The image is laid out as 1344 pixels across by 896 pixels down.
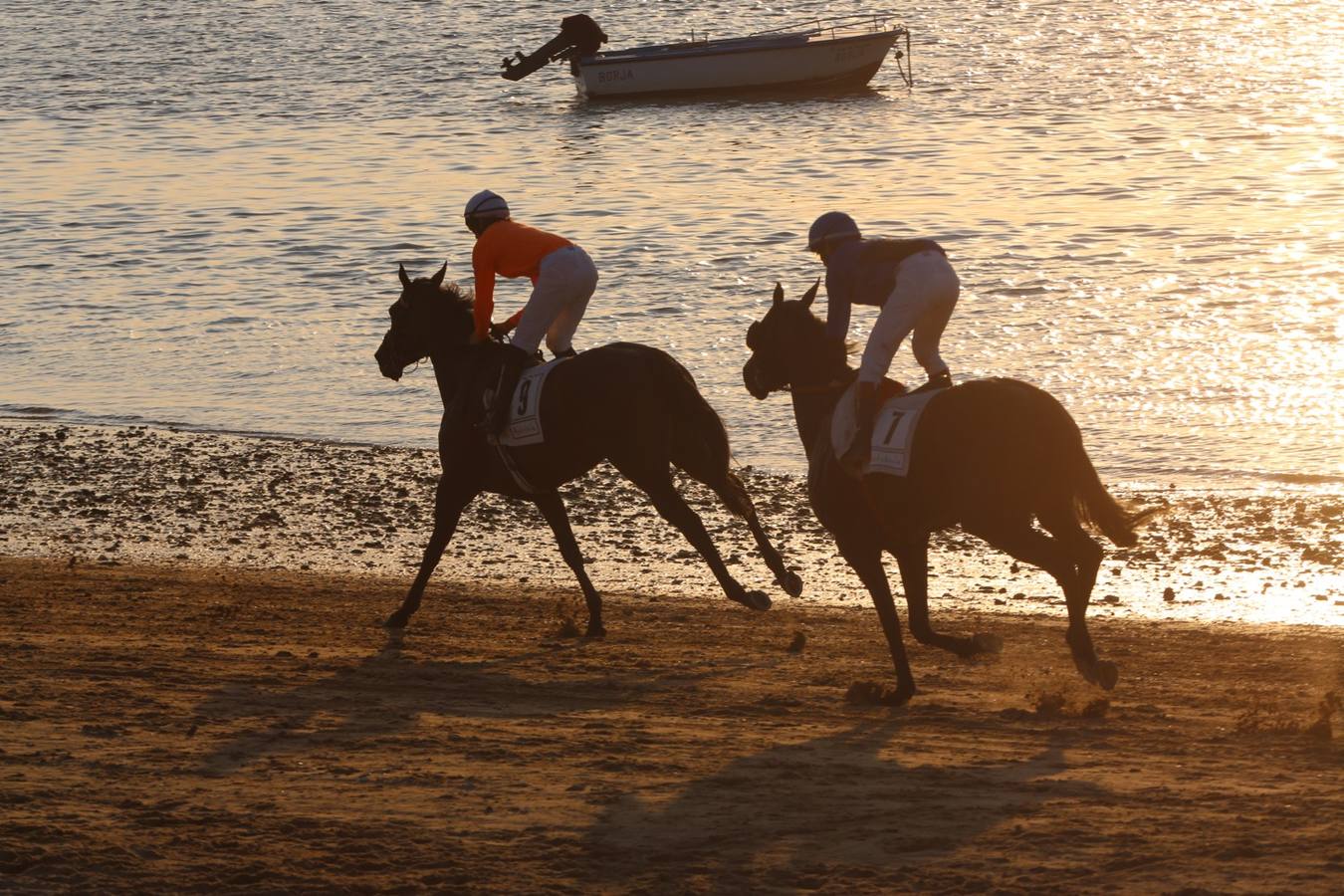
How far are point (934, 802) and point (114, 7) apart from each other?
69.6m

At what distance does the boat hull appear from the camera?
46.4m

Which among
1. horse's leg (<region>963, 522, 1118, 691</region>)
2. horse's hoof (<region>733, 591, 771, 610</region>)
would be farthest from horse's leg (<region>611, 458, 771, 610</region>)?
horse's leg (<region>963, 522, 1118, 691</region>)

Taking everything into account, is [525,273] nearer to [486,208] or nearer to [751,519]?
[486,208]

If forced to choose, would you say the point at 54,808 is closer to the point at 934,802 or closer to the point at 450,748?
the point at 450,748

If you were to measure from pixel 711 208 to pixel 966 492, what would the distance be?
72.7 feet

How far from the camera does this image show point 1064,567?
8.45 metres

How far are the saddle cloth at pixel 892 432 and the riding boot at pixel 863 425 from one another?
0.07ft

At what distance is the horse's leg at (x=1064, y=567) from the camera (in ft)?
27.6

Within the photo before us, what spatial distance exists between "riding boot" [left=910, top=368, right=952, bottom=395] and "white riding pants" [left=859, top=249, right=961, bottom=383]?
0.04m

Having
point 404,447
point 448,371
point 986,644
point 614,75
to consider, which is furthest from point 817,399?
point 614,75

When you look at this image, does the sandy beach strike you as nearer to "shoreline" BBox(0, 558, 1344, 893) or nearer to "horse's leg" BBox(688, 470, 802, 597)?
"shoreline" BBox(0, 558, 1344, 893)

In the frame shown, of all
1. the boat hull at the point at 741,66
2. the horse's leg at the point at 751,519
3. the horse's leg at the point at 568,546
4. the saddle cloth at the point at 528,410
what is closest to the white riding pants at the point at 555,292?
the saddle cloth at the point at 528,410

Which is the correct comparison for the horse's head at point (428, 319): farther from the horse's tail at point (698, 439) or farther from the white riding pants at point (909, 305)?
the white riding pants at point (909, 305)

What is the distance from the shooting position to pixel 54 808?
7238 mm
